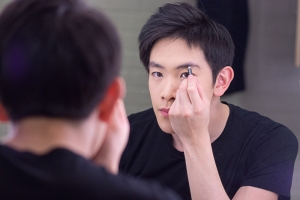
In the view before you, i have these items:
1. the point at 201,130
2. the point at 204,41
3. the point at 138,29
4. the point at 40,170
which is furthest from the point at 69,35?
the point at 138,29

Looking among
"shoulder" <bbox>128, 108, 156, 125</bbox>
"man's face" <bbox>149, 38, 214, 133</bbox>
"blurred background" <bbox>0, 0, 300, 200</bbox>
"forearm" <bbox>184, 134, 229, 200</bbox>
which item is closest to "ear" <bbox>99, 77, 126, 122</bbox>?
"forearm" <bbox>184, 134, 229, 200</bbox>

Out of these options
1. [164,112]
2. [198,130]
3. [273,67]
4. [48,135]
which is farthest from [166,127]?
[273,67]

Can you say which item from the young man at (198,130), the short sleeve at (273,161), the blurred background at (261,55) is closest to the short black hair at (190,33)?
the young man at (198,130)

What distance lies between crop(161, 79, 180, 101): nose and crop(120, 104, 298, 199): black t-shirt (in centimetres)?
25

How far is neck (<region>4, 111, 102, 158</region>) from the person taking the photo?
96 cm

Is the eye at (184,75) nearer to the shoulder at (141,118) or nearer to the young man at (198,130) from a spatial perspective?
the young man at (198,130)

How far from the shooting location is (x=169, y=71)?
2.11 m

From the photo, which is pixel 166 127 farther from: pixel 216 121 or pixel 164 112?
pixel 216 121

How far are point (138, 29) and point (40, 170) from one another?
231 centimetres

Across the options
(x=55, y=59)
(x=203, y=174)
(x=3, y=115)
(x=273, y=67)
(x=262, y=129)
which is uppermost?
(x=55, y=59)

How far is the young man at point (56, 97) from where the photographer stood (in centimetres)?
92

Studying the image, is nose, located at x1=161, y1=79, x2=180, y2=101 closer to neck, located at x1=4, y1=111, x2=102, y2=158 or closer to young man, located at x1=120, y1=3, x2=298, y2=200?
young man, located at x1=120, y1=3, x2=298, y2=200

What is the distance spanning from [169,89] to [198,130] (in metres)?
0.22

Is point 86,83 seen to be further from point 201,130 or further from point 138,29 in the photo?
point 138,29
